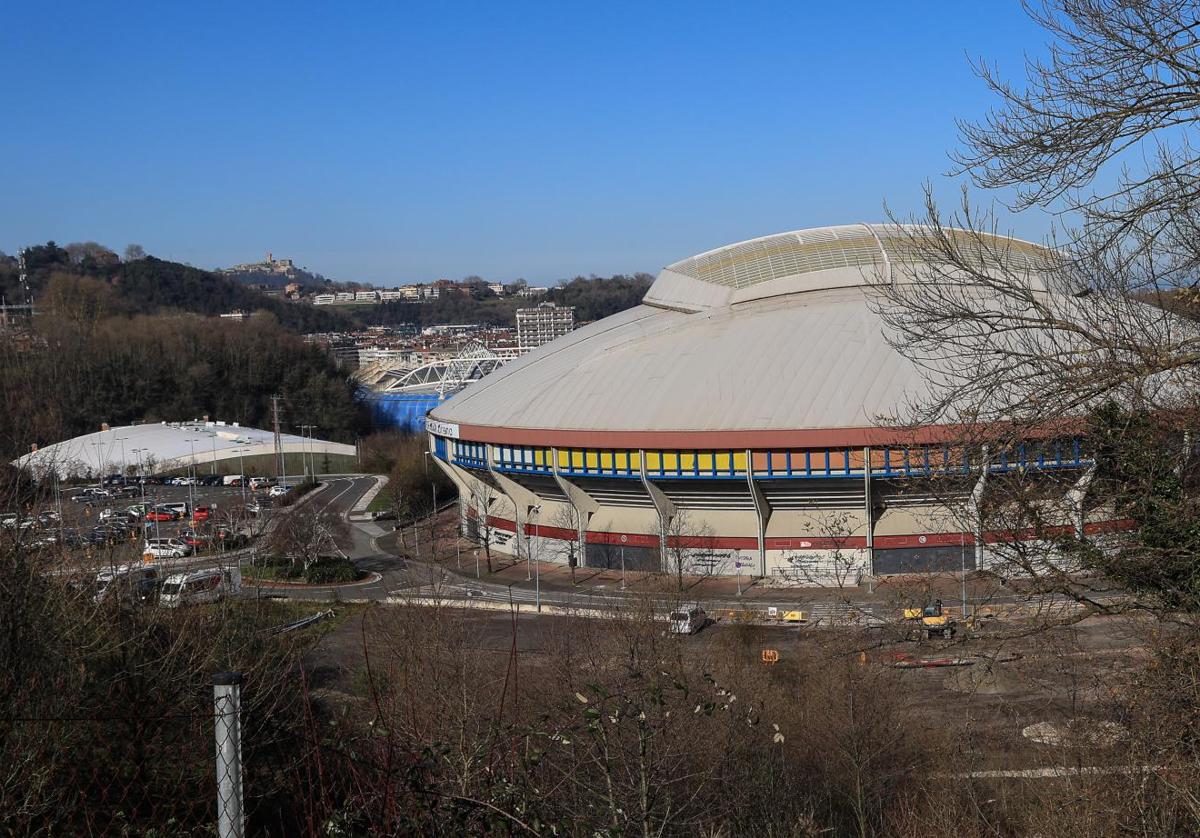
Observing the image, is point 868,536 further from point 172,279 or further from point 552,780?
point 172,279

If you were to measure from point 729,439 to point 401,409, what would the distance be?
64.0 metres

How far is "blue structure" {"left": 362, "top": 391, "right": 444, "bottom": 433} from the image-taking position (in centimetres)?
8688

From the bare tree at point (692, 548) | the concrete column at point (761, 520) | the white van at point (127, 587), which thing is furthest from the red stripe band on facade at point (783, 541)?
the white van at point (127, 587)

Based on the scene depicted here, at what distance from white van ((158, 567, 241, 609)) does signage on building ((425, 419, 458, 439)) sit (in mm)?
11076

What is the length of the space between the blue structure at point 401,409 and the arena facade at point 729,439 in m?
49.6

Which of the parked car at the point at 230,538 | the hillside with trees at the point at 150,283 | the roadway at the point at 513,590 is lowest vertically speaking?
the roadway at the point at 513,590

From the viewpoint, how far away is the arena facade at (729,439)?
2948cm

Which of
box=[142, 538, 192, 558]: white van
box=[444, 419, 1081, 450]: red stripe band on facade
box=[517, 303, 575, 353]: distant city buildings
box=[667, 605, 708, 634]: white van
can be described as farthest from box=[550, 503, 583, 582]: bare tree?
box=[517, 303, 575, 353]: distant city buildings

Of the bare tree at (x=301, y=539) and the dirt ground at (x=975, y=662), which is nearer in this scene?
the dirt ground at (x=975, y=662)

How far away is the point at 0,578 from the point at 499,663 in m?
10.0

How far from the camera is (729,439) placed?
97.1 feet

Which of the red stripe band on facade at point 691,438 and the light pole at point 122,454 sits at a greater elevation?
the red stripe band on facade at point 691,438

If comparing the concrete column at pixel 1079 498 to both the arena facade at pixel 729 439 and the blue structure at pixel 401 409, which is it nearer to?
the arena facade at pixel 729 439

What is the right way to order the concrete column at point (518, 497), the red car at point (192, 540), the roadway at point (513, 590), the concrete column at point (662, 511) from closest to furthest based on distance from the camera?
1. the roadway at point (513, 590)
2. the concrete column at point (662, 511)
3. the red car at point (192, 540)
4. the concrete column at point (518, 497)
